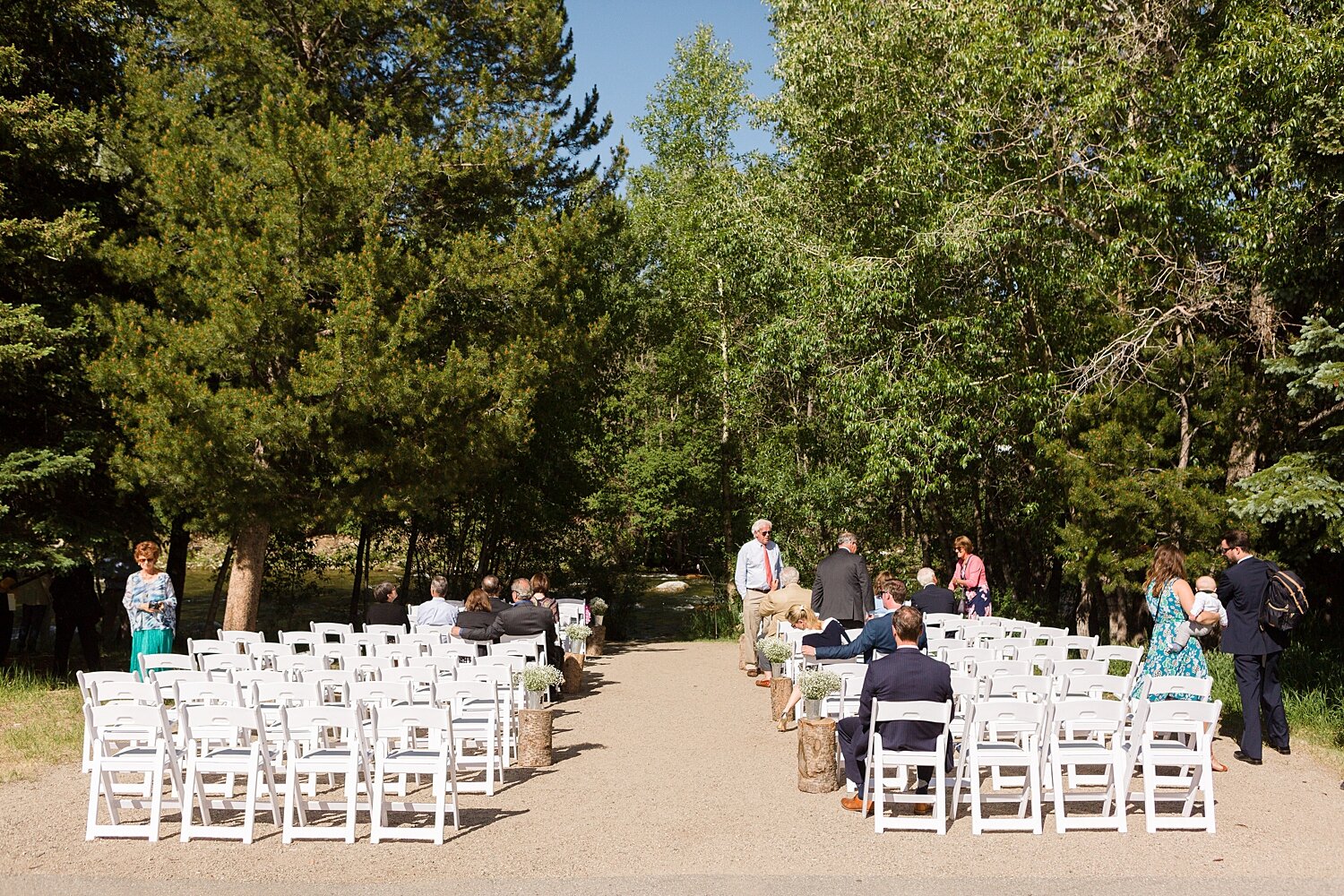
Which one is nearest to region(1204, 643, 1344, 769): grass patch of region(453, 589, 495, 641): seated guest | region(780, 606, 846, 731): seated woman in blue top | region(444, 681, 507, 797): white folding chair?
region(780, 606, 846, 731): seated woman in blue top

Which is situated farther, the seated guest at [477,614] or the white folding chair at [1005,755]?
the seated guest at [477,614]

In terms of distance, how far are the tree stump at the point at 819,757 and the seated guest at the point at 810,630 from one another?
180cm

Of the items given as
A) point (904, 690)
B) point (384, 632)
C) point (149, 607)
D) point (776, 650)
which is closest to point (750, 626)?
point (776, 650)

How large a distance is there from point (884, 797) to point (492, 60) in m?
15.4

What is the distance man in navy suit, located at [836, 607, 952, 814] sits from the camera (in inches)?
294

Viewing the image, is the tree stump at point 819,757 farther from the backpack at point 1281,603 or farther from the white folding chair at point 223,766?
the backpack at point 1281,603

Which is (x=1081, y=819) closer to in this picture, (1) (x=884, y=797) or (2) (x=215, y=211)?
(1) (x=884, y=797)

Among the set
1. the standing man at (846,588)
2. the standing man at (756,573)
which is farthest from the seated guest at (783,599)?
the standing man at (756,573)

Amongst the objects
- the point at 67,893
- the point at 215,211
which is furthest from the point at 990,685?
the point at 215,211

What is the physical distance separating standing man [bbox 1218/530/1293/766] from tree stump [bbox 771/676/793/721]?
3977mm

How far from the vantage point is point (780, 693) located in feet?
37.1

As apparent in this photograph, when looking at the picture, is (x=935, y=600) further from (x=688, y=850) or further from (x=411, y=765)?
(x=411, y=765)

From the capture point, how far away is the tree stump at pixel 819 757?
840 cm

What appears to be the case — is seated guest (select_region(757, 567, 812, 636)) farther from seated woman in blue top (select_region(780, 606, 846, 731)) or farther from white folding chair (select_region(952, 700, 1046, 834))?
white folding chair (select_region(952, 700, 1046, 834))
